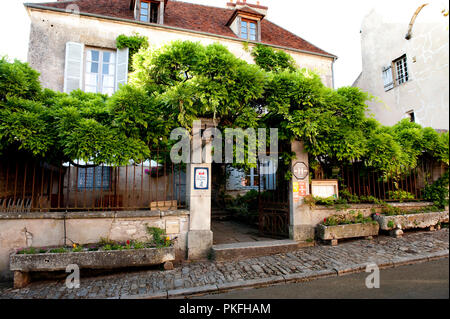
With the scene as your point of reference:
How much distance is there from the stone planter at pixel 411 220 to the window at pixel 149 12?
10410 mm

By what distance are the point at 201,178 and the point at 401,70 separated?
11816mm

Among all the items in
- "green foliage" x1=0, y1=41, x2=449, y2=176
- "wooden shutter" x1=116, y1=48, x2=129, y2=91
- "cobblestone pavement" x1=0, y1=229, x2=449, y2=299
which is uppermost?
"wooden shutter" x1=116, y1=48, x2=129, y2=91

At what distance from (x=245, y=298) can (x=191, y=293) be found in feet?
2.67

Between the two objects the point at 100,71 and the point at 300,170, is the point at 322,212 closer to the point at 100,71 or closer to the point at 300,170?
the point at 300,170

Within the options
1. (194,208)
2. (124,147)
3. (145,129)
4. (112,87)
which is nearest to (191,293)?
(194,208)

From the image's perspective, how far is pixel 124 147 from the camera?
4895 mm

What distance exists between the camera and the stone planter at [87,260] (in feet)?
13.9

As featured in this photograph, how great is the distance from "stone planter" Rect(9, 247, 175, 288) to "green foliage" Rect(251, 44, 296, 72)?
864cm

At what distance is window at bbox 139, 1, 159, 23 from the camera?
1023cm

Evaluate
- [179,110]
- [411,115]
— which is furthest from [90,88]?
[411,115]

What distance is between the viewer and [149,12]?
10.3 meters

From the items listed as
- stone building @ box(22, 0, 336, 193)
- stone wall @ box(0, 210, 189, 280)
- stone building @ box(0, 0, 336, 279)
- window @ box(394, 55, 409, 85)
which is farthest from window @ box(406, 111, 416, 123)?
stone wall @ box(0, 210, 189, 280)

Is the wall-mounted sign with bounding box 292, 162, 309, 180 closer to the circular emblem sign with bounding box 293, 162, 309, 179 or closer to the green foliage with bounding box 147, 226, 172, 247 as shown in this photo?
the circular emblem sign with bounding box 293, 162, 309, 179

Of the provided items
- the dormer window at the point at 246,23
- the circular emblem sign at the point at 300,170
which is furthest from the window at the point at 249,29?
the circular emblem sign at the point at 300,170
